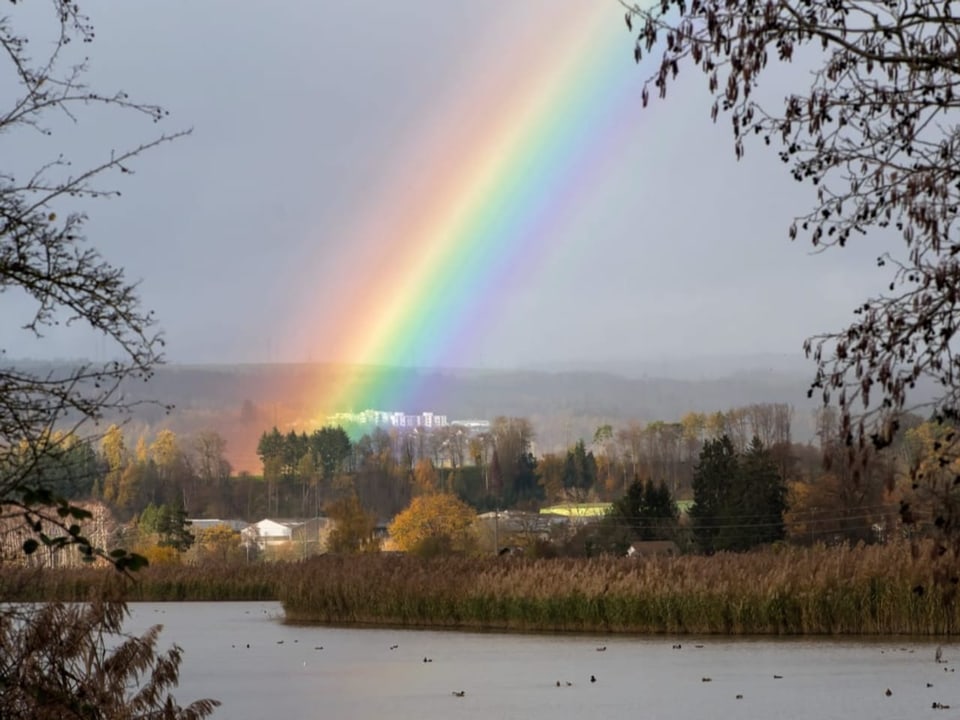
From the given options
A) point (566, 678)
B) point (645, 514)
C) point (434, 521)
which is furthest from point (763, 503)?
point (566, 678)

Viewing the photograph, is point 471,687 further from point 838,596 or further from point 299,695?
point 838,596

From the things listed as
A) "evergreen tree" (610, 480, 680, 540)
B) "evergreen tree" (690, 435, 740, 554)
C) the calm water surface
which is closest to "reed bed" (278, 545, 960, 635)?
the calm water surface

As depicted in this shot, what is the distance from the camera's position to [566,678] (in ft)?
79.2

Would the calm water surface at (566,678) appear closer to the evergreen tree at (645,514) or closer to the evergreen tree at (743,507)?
the evergreen tree at (743,507)

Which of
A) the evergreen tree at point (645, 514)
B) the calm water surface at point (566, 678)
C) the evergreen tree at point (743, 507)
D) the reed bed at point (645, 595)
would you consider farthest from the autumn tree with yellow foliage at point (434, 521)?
the calm water surface at point (566, 678)

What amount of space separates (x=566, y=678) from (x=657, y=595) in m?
8.69

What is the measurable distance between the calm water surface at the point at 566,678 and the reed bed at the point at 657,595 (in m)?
0.95

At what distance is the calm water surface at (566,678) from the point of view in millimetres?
19969

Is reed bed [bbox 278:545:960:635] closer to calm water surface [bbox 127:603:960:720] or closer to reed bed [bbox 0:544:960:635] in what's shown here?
reed bed [bbox 0:544:960:635]

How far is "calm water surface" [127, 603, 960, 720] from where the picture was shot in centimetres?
1997

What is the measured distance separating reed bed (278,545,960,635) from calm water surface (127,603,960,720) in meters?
0.95

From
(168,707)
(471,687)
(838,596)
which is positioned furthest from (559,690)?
(168,707)

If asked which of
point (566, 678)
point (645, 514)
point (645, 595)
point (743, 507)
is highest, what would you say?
point (743, 507)

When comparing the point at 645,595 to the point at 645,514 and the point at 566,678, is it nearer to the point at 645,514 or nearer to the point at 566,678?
the point at 566,678
